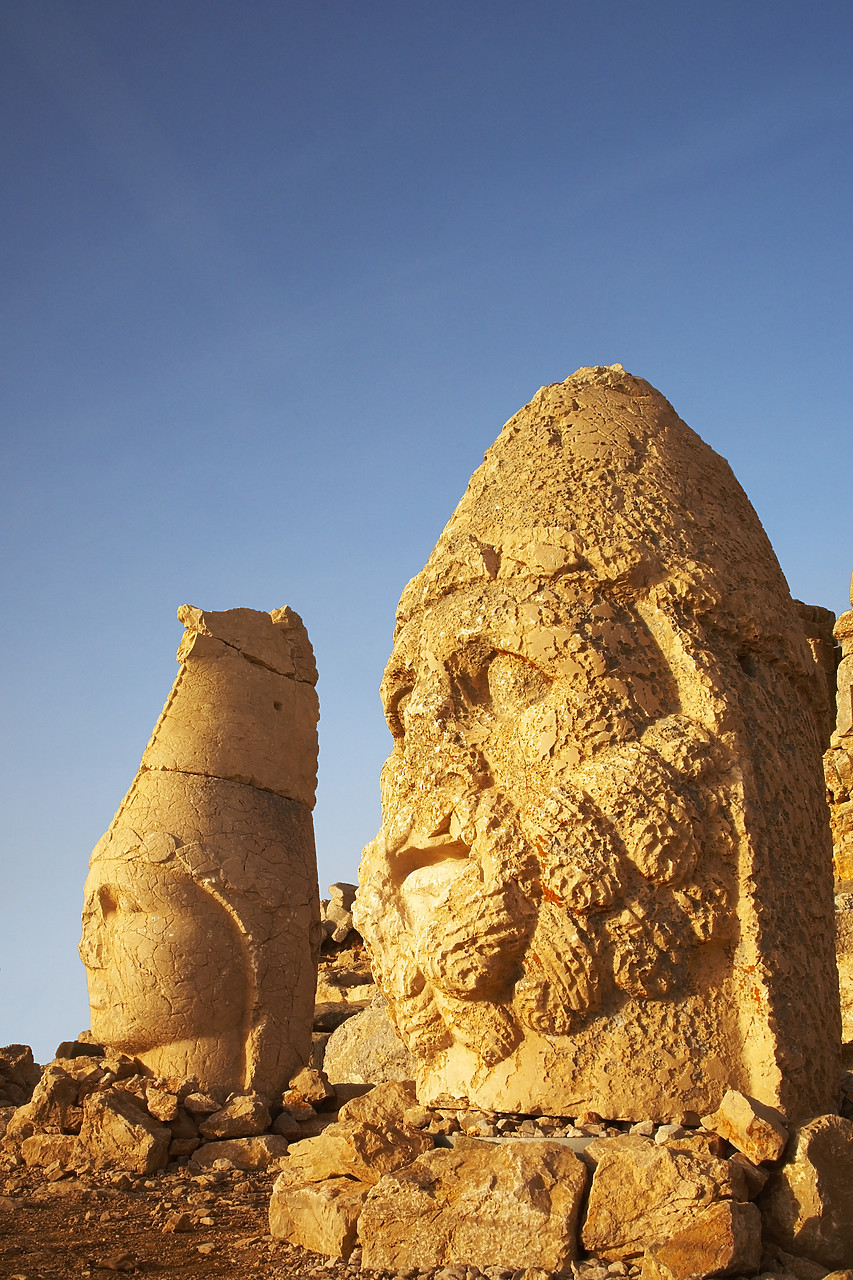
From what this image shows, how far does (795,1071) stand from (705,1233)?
677mm

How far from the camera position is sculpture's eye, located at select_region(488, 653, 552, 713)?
340cm

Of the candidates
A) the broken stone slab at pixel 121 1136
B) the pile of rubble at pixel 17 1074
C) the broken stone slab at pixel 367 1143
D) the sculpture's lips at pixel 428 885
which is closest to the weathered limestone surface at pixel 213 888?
the broken stone slab at pixel 121 1136

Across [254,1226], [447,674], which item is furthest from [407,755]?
[254,1226]

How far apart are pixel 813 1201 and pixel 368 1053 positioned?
5420 millimetres

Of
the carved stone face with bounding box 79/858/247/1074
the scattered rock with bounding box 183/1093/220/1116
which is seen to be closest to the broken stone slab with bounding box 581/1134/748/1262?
the scattered rock with bounding box 183/1093/220/1116

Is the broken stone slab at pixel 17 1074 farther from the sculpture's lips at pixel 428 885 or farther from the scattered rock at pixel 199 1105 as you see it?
the sculpture's lips at pixel 428 885

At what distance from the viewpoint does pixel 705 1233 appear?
254 cm

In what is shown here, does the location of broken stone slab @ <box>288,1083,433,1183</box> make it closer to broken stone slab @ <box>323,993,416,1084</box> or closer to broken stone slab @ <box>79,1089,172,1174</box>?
broken stone slab @ <box>79,1089,172,1174</box>

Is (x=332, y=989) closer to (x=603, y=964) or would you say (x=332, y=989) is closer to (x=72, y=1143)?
(x=72, y=1143)

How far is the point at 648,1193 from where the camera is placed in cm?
266

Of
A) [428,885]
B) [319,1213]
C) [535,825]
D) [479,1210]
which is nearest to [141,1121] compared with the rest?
[319,1213]

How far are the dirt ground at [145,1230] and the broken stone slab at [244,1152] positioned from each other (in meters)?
0.19

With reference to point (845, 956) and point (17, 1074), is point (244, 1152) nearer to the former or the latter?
point (17, 1074)

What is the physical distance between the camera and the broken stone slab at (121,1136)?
535cm
